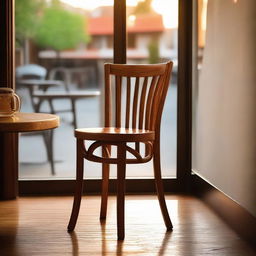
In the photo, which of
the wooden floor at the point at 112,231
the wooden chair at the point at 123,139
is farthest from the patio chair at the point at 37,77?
the wooden chair at the point at 123,139

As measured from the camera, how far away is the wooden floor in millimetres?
3074

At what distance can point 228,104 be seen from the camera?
3.71 m

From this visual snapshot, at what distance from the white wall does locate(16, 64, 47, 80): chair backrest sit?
1114mm

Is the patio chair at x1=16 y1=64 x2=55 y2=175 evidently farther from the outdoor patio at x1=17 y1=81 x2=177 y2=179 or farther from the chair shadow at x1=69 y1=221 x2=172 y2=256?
the chair shadow at x1=69 y1=221 x2=172 y2=256

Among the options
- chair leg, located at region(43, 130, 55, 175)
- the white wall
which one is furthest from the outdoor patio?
the white wall

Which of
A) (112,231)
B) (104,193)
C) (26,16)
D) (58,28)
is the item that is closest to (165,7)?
(58,28)

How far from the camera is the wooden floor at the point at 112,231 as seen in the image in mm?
3074

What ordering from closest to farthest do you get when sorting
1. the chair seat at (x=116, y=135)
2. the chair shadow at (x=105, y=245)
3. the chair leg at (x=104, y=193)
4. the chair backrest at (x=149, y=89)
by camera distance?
the chair shadow at (x=105, y=245)
the chair seat at (x=116, y=135)
the chair backrest at (x=149, y=89)
the chair leg at (x=104, y=193)

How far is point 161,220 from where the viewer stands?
370 centimetres

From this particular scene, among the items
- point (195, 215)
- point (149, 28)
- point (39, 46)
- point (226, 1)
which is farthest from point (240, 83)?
point (39, 46)

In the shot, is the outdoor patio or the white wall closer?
the white wall

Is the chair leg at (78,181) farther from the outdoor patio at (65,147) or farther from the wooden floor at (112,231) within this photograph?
the outdoor patio at (65,147)

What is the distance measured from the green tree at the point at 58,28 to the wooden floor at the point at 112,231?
1099mm

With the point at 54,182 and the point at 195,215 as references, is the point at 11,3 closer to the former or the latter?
the point at 54,182
